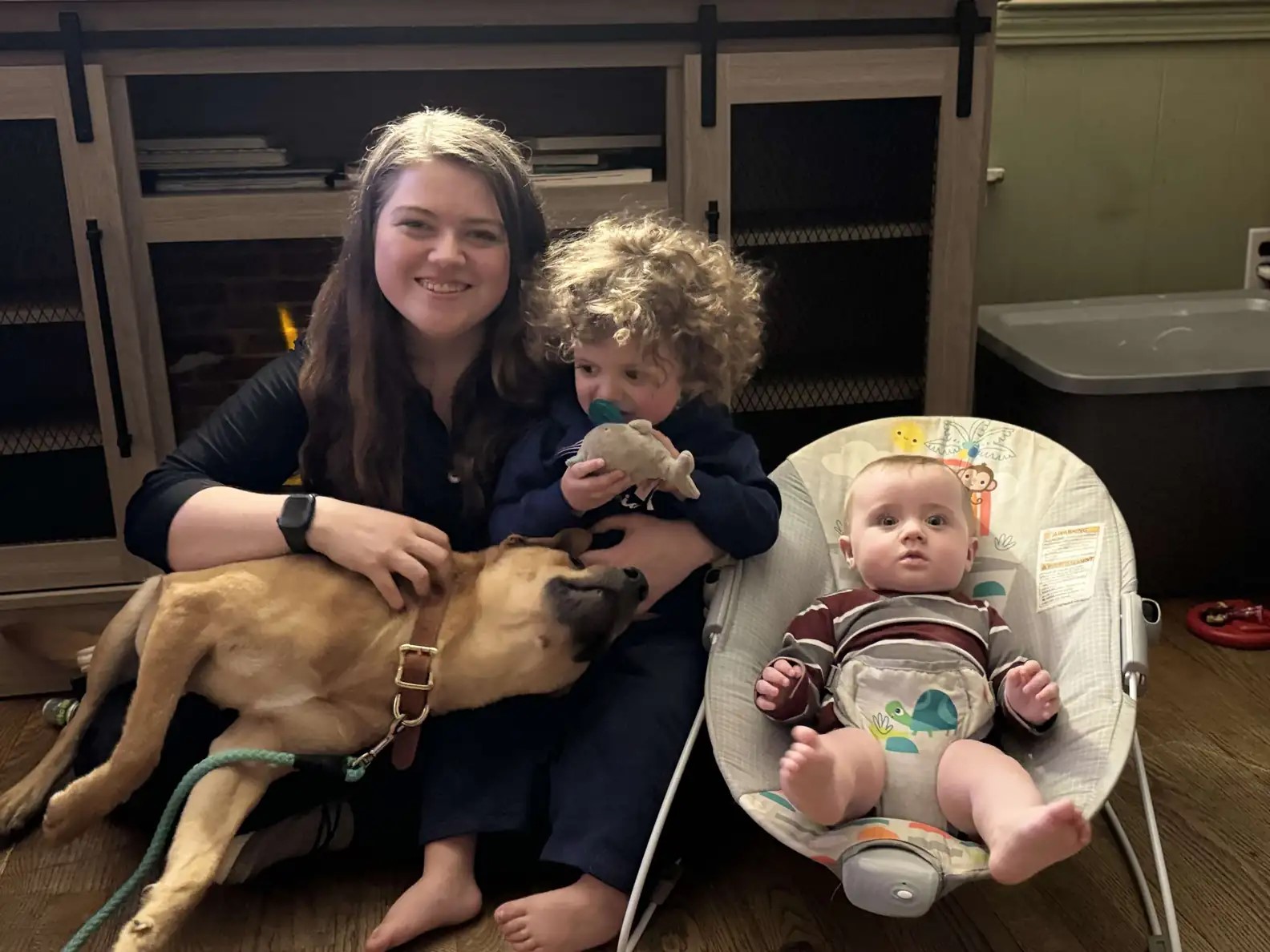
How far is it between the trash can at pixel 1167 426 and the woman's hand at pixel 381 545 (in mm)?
1185

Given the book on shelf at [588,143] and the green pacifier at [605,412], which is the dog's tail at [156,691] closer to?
the green pacifier at [605,412]

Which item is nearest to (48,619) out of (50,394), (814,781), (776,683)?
(50,394)

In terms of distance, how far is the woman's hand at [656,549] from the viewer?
133 centimetres

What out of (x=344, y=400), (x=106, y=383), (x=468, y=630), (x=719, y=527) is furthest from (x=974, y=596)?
(x=106, y=383)

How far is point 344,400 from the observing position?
140 centimetres

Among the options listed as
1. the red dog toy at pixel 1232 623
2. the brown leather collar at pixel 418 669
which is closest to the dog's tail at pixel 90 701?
the brown leather collar at pixel 418 669

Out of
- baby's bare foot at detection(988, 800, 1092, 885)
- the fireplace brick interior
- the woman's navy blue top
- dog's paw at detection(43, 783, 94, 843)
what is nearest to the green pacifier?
the woman's navy blue top

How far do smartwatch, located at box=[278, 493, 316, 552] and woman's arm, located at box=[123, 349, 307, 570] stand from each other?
1cm

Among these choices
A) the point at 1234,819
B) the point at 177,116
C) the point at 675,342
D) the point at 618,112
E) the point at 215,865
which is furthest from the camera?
the point at 618,112

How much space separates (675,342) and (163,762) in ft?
2.56

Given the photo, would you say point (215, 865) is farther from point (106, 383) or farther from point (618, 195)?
point (618, 195)

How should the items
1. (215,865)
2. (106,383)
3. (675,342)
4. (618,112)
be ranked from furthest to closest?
(618,112) → (106,383) → (675,342) → (215,865)

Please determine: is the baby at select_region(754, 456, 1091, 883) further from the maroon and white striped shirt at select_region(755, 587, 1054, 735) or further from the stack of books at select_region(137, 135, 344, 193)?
→ the stack of books at select_region(137, 135, 344, 193)

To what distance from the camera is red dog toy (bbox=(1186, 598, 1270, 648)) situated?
1.88 metres
